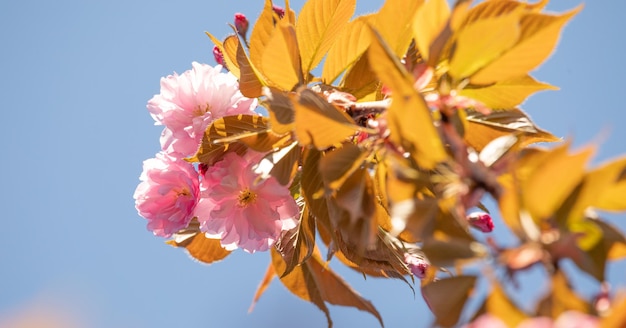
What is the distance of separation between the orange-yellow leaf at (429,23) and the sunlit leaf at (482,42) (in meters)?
0.03

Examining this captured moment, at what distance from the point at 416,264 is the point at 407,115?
0.43m

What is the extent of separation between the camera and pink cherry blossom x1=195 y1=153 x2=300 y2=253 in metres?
0.79

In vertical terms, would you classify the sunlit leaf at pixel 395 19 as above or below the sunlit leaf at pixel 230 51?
below

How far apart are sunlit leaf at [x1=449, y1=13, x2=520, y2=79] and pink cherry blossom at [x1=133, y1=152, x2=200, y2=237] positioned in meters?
0.42

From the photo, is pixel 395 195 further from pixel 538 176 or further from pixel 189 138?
pixel 189 138

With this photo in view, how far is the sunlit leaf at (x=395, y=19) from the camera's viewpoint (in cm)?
73

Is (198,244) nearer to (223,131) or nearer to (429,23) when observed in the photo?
(223,131)

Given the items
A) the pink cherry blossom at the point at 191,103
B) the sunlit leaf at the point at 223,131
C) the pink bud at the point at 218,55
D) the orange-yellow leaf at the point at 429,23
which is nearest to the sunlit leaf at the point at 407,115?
the orange-yellow leaf at the point at 429,23

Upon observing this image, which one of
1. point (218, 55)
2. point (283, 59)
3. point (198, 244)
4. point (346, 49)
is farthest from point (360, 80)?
point (198, 244)

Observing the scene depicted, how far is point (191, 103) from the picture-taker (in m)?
0.88

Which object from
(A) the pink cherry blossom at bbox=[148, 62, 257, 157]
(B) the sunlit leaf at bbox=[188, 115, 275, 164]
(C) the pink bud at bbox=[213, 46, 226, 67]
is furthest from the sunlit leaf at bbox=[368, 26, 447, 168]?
(C) the pink bud at bbox=[213, 46, 226, 67]

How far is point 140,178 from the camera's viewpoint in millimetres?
908

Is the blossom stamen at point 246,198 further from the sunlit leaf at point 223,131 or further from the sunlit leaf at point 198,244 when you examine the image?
the sunlit leaf at point 198,244

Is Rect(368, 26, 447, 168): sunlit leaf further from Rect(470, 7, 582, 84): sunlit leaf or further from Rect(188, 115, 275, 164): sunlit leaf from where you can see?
Rect(188, 115, 275, 164): sunlit leaf
